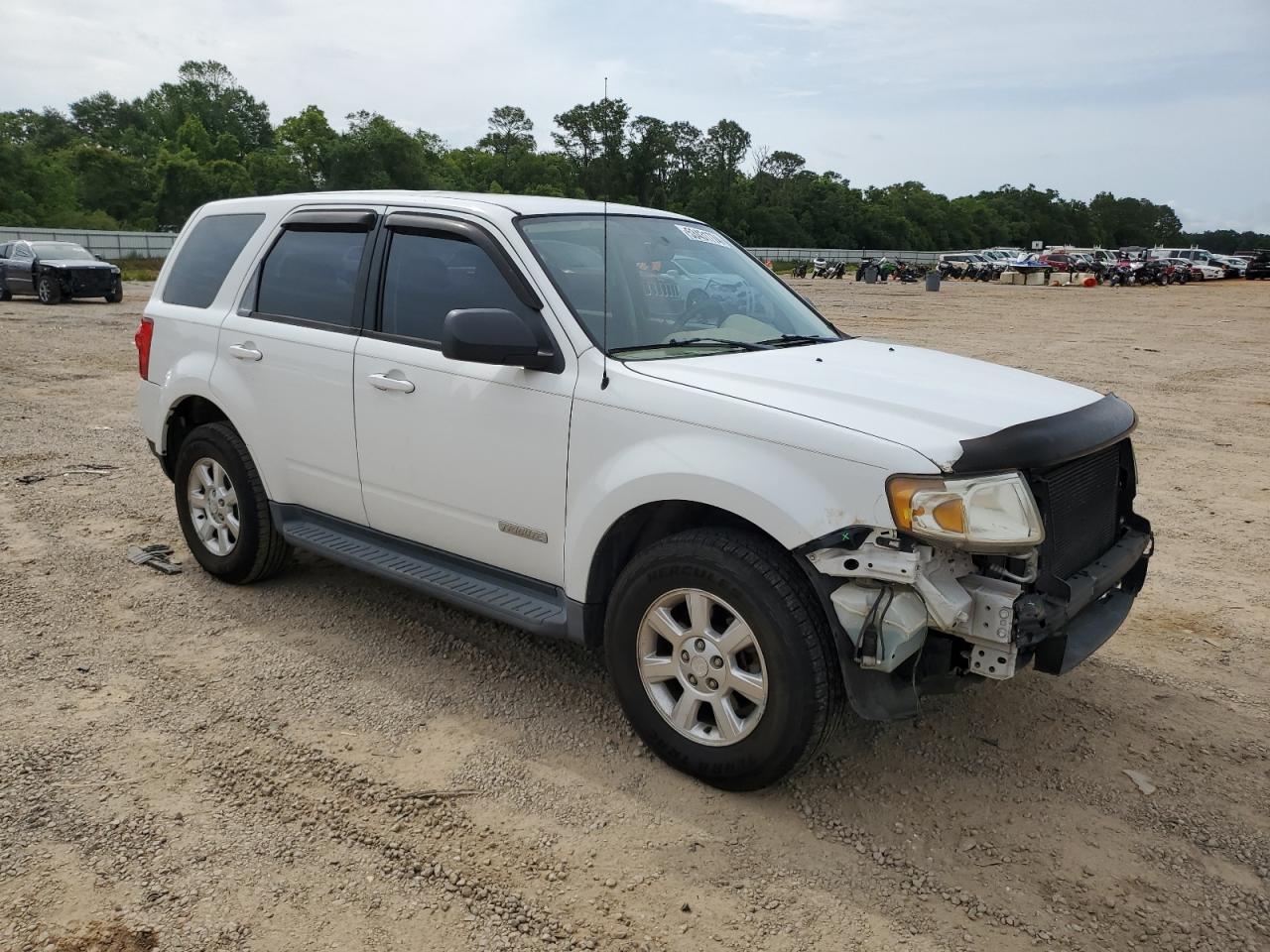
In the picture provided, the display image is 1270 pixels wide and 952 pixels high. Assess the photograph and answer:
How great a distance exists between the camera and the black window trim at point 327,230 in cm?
442

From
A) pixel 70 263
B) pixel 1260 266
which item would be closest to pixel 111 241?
pixel 70 263

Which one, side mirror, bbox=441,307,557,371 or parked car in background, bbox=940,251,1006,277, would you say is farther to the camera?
parked car in background, bbox=940,251,1006,277

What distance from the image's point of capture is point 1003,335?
21.6m

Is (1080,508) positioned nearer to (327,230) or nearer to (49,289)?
(327,230)

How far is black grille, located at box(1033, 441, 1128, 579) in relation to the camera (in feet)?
10.4

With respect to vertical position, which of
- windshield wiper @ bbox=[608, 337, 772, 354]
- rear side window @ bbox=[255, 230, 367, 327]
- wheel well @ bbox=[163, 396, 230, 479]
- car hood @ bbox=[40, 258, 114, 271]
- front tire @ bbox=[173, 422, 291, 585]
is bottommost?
front tire @ bbox=[173, 422, 291, 585]

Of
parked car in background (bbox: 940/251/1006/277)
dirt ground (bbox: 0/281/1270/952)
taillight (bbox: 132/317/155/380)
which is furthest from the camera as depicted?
parked car in background (bbox: 940/251/1006/277)

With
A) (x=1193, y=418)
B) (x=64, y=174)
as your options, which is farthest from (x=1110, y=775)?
(x=64, y=174)

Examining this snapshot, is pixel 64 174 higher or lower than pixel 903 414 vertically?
higher

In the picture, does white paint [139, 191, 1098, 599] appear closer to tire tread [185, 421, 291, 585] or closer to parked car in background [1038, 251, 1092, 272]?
tire tread [185, 421, 291, 585]

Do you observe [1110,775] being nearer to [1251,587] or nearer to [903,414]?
[903,414]

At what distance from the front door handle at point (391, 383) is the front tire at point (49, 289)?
24.1 meters

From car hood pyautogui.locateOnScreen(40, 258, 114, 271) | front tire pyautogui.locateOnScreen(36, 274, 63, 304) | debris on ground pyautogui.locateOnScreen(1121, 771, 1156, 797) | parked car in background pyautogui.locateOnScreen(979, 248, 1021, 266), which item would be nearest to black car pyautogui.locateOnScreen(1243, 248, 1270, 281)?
parked car in background pyautogui.locateOnScreen(979, 248, 1021, 266)

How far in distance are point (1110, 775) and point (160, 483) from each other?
21.3 feet
